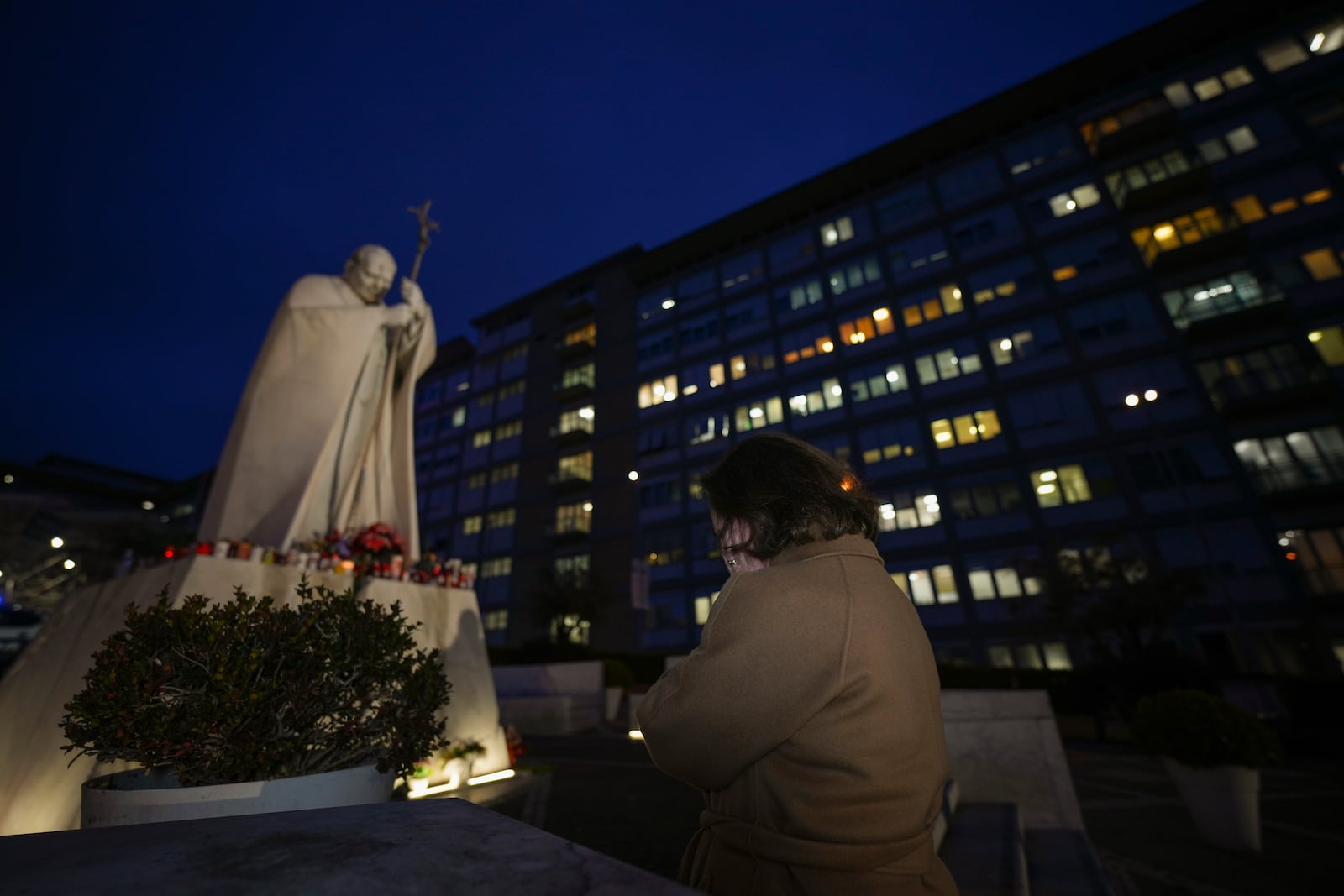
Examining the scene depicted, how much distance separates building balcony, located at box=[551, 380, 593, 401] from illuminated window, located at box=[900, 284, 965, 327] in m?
20.6

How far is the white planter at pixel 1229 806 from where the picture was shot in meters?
5.72

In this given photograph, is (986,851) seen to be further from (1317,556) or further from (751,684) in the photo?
(1317,556)

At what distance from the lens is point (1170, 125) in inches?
968

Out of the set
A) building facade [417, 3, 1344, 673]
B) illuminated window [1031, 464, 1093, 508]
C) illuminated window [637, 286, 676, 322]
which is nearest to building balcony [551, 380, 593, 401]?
building facade [417, 3, 1344, 673]

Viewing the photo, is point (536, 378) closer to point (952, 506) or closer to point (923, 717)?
point (952, 506)

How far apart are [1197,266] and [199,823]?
3266 centimetres

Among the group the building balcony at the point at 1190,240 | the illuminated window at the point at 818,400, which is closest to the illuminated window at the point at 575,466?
the illuminated window at the point at 818,400

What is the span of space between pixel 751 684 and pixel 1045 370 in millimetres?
28122

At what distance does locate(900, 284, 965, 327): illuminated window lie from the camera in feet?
89.4

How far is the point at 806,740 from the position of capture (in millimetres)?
1463

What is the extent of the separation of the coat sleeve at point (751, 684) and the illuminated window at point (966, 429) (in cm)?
2683

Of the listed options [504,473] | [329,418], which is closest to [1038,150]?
[329,418]

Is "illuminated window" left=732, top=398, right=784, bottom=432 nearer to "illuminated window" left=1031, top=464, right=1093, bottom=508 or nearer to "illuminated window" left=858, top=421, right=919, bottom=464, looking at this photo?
"illuminated window" left=858, top=421, right=919, bottom=464

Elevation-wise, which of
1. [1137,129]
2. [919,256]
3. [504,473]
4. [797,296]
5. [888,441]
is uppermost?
[1137,129]
